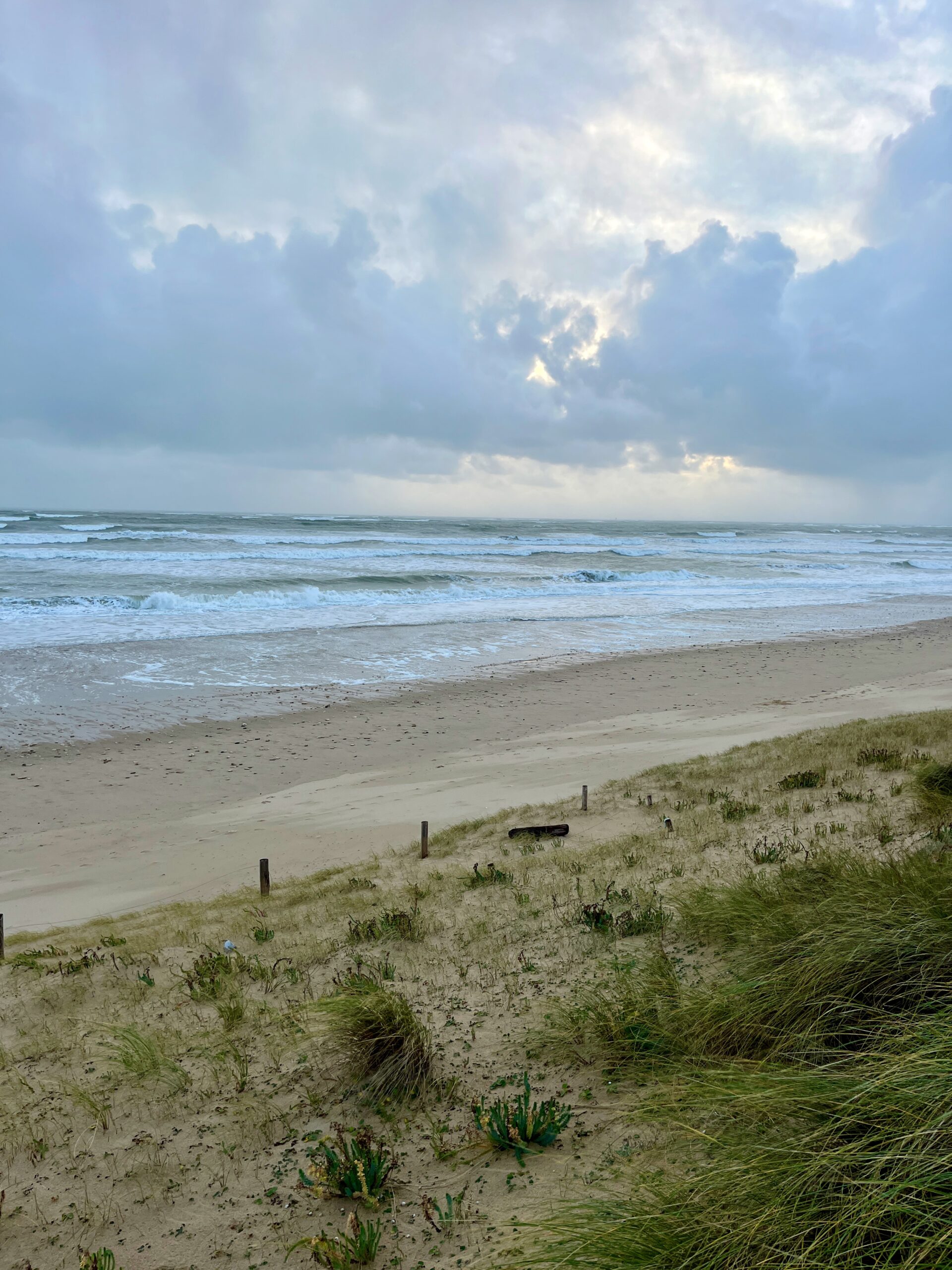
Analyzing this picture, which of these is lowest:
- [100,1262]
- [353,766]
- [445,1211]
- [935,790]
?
[353,766]

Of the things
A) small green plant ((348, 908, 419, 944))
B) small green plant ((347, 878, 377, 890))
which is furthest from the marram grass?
small green plant ((347, 878, 377, 890))

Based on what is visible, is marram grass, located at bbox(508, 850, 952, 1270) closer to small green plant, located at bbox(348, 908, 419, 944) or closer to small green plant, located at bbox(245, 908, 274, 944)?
small green plant, located at bbox(348, 908, 419, 944)

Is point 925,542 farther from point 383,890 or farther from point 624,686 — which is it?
point 383,890

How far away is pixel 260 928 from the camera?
6.42m

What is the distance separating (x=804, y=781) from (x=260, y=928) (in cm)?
644

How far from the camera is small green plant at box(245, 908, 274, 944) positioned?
6109 millimetres

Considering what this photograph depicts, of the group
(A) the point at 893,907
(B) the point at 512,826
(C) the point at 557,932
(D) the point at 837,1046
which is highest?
(A) the point at 893,907

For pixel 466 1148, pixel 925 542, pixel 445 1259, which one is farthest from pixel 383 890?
pixel 925 542

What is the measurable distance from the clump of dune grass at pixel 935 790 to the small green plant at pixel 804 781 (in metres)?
1.05

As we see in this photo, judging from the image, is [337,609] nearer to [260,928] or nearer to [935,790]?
[260,928]

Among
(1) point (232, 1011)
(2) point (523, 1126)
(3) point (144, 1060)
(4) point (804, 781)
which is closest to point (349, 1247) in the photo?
(2) point (523, 1126)

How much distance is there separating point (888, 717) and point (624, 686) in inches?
248

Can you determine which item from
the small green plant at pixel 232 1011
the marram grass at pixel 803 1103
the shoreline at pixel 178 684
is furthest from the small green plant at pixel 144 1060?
the shoreline at pixel 178 684

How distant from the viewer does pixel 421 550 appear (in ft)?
203
